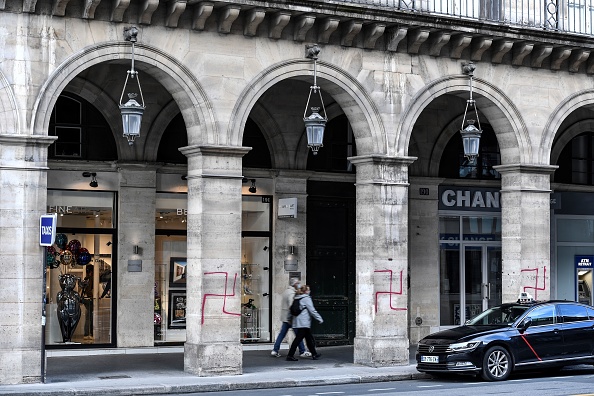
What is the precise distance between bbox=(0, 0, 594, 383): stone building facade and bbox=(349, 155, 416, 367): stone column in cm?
4

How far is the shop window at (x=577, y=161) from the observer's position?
93.8 feet

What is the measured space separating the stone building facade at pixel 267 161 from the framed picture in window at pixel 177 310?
0.16ft

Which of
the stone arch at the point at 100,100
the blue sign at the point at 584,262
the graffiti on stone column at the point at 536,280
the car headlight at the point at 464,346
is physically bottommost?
the car headlight at the point at 464,346

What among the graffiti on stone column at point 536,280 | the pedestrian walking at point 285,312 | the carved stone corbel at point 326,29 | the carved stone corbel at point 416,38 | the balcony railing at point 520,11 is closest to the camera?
the carved stone corbel at point 326,29

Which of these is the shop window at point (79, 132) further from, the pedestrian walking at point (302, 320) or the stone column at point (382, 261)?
the stone column at point (382, 261)

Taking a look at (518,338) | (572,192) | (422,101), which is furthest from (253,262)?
(572,192)

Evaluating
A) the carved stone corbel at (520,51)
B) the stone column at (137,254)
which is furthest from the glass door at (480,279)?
the stone column at (137,254)

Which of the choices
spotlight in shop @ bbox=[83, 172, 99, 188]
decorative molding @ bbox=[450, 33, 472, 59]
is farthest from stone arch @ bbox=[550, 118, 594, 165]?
spotlight in shop @ bbox=[83, 172, 99, 188]

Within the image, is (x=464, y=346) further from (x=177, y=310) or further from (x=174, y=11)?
(x=174, y=11)

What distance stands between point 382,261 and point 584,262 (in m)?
9.72

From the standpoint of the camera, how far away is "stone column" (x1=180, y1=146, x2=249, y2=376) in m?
19.9

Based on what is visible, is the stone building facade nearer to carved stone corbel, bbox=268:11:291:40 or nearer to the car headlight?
carved stone corbel, bbox=268:11:291:40

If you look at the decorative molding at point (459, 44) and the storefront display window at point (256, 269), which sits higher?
the decorative molding at point (459, 44)

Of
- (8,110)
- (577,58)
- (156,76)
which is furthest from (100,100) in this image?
(577,58)
